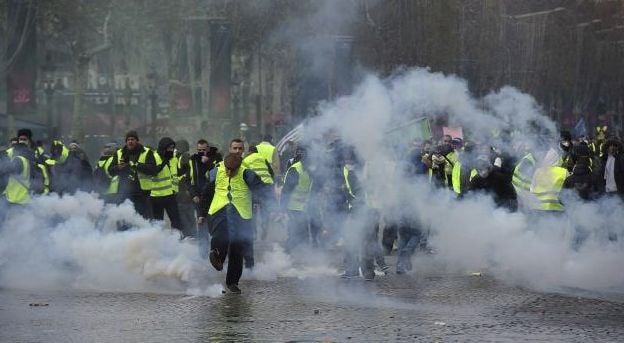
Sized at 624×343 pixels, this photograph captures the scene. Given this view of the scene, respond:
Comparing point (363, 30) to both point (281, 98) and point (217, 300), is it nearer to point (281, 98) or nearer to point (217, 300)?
point (217, 300)

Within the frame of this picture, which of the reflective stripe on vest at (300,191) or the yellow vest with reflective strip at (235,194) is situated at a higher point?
the yellow vest with reflective strip at (235,194)

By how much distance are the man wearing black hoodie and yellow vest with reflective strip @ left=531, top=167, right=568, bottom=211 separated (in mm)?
5121

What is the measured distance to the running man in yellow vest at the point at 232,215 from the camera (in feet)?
42.8

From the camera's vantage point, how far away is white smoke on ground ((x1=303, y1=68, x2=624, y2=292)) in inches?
583

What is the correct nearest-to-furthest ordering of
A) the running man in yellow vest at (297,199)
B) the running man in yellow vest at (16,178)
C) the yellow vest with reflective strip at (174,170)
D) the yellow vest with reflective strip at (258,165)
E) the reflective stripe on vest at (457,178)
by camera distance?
the running man in yellow vest at (16,178)
the running man in yellow vest at (297,199)
the yellow vest with reflective strip at (174,170)
the reflective stripe on vest at (457,178)
the yellow vest with reflective strip at (258,165)

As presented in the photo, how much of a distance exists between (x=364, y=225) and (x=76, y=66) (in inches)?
1344

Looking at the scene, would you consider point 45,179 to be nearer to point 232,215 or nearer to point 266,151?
point 266,151

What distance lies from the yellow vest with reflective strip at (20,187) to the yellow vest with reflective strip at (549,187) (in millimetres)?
6537

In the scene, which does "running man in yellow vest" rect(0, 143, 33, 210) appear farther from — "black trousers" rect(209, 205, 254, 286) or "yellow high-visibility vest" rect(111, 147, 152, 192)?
"black trousers" rect(209, 205, 254, 286)

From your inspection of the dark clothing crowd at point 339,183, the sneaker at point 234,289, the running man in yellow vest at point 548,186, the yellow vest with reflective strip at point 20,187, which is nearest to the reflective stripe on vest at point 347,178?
the dark clothing crowd at point 339,183

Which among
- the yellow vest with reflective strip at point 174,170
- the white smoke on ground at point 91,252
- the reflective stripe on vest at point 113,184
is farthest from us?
the yellow vest with reflective strip at point 174,170

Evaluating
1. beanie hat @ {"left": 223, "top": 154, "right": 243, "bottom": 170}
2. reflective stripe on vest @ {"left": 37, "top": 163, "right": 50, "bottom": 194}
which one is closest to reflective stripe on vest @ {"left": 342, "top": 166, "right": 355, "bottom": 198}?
beanie hat @ {"left": 223, "top": 154, "right": 243, "bottom": 170}

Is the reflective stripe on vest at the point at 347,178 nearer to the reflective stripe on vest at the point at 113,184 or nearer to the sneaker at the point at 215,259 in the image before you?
the sneaker at the point at 215,259

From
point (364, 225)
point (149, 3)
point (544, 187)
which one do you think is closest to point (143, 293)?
point (364, 225)
